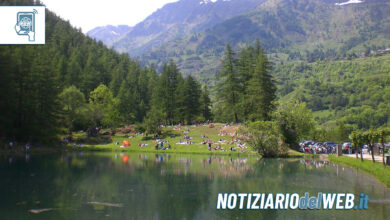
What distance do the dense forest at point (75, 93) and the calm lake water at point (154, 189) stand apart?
21.9 metres

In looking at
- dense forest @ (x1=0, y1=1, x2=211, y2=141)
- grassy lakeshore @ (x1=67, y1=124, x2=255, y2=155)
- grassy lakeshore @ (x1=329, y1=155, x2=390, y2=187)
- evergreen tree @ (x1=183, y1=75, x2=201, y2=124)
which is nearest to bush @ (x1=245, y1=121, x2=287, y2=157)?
grassy lakeshore @ (x1=67, y1=124, x2=255, y2=155)

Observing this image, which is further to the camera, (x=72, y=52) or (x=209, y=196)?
(x=72, y=52)

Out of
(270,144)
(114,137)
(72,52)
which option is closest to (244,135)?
(270,144)

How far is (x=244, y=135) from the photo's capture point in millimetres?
53656

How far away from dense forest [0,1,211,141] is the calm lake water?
21863 millimetres

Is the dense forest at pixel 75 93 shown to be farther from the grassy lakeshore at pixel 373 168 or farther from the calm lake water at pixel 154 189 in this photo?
the grassy lakeshore at pixel 373 168

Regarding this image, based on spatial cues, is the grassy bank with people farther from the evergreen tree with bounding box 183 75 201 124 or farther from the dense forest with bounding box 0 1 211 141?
the evergreen tree with bounding box 183 75 201 124

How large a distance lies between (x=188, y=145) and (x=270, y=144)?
49.6 feet

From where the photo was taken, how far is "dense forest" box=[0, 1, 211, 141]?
180ft

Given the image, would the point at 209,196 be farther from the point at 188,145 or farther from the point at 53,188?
the point at 188,145

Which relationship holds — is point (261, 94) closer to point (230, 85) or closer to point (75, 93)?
point (230, 85)

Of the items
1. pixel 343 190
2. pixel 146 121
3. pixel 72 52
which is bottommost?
pixel 343 190

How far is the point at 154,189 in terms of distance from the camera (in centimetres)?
2419

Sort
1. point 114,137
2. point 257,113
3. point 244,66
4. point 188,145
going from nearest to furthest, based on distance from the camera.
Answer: point 188,145
point 257,113
point 114,137
point 244,66
